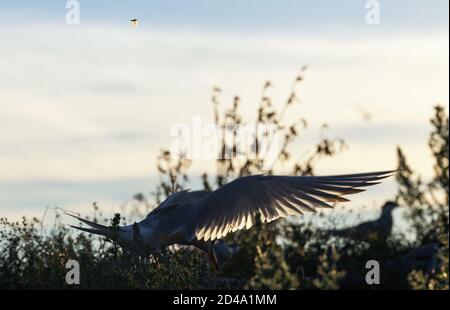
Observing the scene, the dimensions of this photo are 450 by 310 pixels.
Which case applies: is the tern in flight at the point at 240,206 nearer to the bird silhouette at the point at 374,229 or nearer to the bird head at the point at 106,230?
the bird head at the point at 106,230

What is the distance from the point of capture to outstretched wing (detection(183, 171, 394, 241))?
1078 cm

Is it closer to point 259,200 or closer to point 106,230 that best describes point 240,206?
point 259,200

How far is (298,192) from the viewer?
36.0 feet

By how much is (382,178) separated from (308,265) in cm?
418

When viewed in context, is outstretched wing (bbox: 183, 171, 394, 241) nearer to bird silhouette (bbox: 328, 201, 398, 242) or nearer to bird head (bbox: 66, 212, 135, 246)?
bird head (bbox: 66, 212, 135, 246)

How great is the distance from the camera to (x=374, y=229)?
17.0 meters

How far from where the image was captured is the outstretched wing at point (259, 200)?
10781 mm

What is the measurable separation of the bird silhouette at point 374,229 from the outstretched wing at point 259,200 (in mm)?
4466

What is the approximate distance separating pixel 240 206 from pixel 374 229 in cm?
642

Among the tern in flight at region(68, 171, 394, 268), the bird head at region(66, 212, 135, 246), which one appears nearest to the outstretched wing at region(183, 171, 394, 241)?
the tern in flight at region(68, 171, 394, 268)

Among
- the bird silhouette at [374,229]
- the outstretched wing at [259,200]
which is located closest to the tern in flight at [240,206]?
the outstretched wing at [259,200]

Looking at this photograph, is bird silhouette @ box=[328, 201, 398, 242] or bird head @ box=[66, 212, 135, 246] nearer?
bird head @ box=[66, 212, 135, 246]
